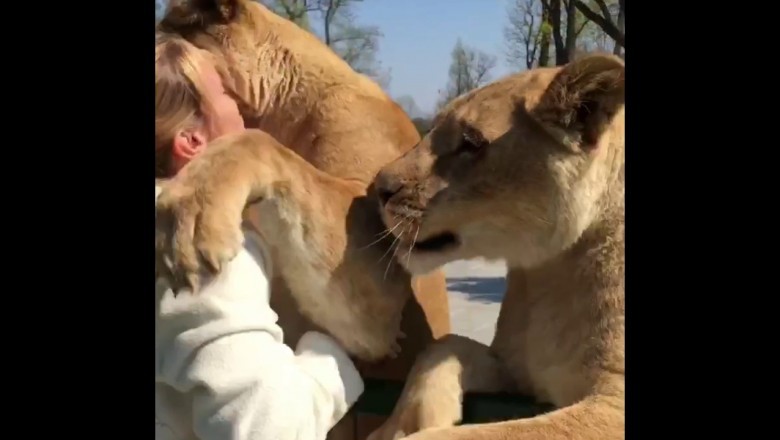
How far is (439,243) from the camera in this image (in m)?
1.49

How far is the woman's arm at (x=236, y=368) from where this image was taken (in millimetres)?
1300

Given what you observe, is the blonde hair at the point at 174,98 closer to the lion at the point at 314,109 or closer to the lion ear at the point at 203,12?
the lion at the point at 314,109

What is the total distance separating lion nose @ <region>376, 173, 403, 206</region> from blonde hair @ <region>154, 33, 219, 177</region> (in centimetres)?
32

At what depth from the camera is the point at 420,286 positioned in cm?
171

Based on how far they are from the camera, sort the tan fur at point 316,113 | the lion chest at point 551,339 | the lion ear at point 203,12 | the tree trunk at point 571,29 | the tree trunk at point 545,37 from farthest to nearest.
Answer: the tree trunk at point 545,37 → the tree trunk at point 571,29 → the lion ear at point 203,12 → the tan fur at point 316,113 → the lion chest at point 551,339

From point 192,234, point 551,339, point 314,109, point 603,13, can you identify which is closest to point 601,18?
point 603,13

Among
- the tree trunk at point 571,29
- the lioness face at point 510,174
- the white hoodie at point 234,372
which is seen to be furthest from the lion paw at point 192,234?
the tree trunk at point 571,29

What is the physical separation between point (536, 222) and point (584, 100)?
0.20 m

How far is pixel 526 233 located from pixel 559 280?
0.31 feet

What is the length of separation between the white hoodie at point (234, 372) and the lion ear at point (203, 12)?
659 mm
